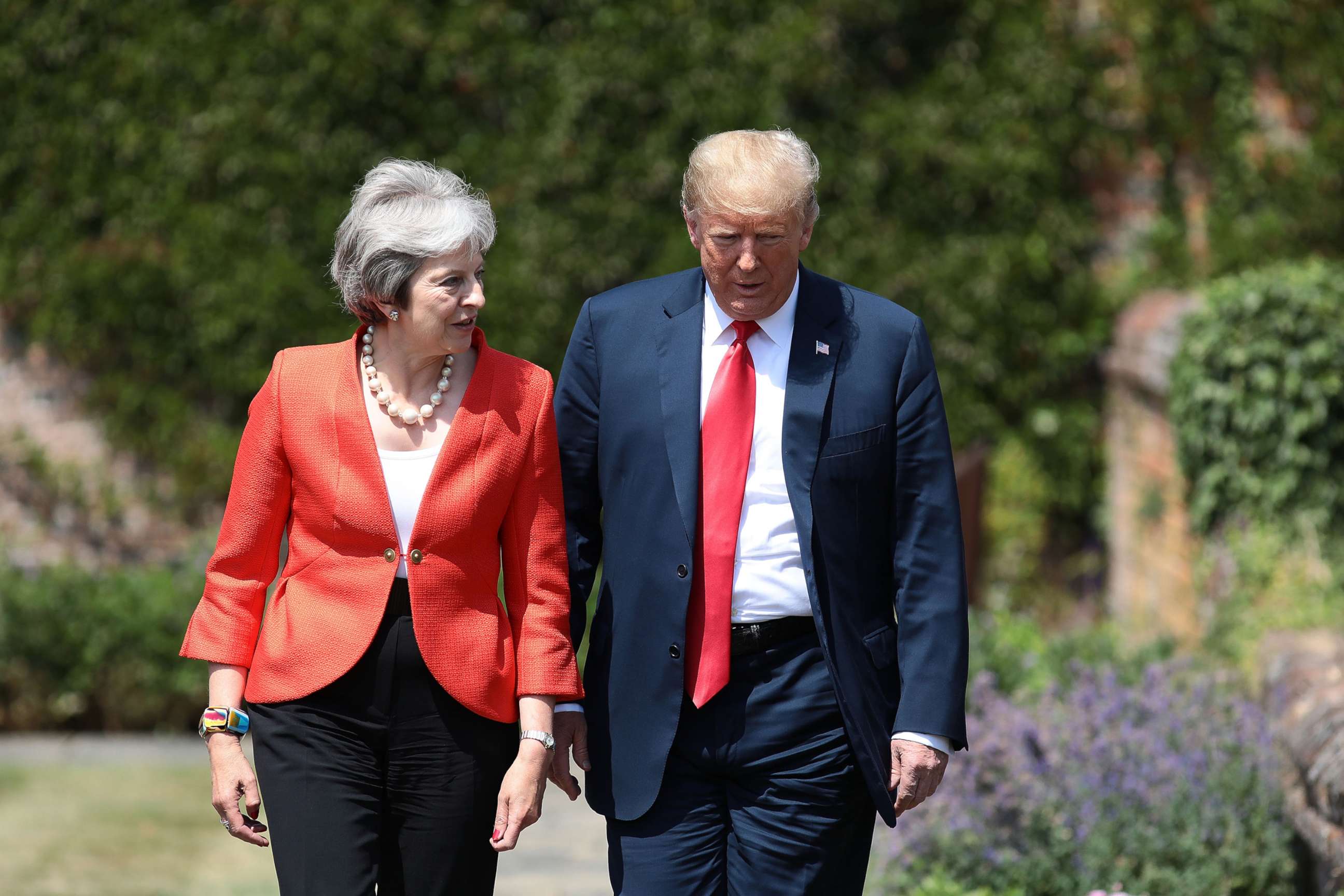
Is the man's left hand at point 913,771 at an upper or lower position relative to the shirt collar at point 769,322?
lower

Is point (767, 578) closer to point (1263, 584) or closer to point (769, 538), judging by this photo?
point (769, 538)

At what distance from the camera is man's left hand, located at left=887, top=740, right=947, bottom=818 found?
94.9 inches

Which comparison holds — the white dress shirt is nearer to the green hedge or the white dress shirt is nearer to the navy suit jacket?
the navy suit jacket

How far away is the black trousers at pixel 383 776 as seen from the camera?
2.30 m

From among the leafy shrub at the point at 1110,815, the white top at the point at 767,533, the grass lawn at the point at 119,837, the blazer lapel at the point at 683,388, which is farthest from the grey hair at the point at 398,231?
the grass lawn at the point at 119,837

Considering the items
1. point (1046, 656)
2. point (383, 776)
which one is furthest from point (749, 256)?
point (1046, 656)

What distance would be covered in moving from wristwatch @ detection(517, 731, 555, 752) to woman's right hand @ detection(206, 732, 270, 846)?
1.44 ft

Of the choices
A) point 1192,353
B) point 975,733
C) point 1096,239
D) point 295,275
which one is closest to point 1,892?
point 975,733

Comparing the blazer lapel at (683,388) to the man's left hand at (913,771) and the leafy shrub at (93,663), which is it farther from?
the leafy shrub at (93,663)

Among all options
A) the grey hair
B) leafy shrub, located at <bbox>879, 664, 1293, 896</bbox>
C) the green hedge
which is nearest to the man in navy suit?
the grey hair

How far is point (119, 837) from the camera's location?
479cm

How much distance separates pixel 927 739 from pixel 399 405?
105 centimetres

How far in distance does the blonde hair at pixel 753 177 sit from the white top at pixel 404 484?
2.06 ft

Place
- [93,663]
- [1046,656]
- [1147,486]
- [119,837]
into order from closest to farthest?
1. [119,837]
2. [1046,656]
3. [93,663]
4. [1147,486]
